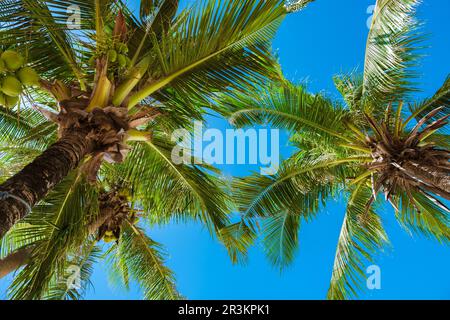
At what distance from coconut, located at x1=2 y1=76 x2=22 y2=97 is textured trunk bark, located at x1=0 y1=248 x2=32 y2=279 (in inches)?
93.1

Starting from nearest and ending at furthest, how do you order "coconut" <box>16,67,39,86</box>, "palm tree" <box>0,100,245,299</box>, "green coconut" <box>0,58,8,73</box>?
"green coconut" <box>0,58,8,73</box>, "coconut" <box>16,67,39,86</box>, "palm tree" <box>0,100,245,299</box>

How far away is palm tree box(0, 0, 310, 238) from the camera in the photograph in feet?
12.0

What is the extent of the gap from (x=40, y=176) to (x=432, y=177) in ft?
15.2

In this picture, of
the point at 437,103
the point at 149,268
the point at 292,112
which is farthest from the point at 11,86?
the point at 437,103

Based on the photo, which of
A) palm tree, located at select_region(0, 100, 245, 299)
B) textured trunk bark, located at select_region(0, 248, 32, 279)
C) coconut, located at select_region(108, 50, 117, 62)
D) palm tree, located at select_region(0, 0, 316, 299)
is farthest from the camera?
textured trunk bark, located at select_region(0, 248, 32, 279)

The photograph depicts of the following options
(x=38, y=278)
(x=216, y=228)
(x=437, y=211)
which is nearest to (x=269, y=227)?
(x=216, y=228)

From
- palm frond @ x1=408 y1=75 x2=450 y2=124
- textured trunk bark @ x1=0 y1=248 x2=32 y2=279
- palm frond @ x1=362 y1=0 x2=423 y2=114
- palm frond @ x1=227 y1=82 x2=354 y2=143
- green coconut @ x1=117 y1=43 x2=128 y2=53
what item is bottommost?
textured trunk bark @ x1=0 y1=248 x2=32 y2=279

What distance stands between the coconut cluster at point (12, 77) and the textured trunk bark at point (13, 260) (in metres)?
2.29

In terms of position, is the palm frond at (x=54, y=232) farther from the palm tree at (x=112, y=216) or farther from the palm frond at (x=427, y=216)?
the palm frond at (x=427, y=216)

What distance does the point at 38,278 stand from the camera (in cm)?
383

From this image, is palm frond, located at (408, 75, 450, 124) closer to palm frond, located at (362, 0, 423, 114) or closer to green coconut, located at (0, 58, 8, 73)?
palm frond, located at (362, 0, 423, 114)

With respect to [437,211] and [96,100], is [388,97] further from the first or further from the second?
[96,100]

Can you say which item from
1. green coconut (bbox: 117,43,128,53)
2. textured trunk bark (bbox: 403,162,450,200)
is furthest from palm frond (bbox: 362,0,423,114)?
green coconut (bbox: 117,43,128,53)
